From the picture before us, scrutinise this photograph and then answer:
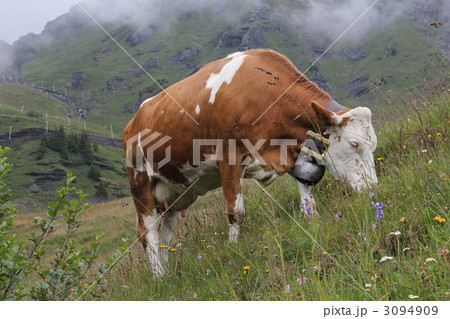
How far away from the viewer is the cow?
191 inches

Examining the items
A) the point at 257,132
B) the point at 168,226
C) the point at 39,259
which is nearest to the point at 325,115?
the point at 257,132

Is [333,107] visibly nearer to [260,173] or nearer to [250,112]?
[250,112]

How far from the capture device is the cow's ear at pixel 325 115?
4.84m

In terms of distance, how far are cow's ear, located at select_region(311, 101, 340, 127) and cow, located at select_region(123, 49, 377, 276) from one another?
0.04 ft

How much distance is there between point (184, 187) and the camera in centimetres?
635

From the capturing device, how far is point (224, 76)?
18.1 feet

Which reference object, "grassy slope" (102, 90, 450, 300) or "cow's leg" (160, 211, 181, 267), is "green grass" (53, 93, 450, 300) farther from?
"cow's leg" (160, 211, 181, 267)

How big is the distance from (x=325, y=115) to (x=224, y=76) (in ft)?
5.04

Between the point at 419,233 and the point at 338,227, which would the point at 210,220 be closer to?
the point at 338,227

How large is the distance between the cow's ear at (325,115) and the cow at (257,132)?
12 millimetres

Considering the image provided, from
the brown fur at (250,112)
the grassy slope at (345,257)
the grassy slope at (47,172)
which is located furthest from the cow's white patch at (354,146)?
the grassy slope at (47,172)

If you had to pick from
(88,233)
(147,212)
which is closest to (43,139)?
(88,233)

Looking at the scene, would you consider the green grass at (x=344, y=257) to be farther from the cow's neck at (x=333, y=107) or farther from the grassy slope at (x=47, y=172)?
the grassy slope at (x=47, y=172)

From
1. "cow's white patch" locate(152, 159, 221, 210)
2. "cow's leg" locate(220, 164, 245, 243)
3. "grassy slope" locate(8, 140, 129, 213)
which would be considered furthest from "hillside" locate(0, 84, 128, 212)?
"cow's leg" locate(220, 164, 245, 243)
